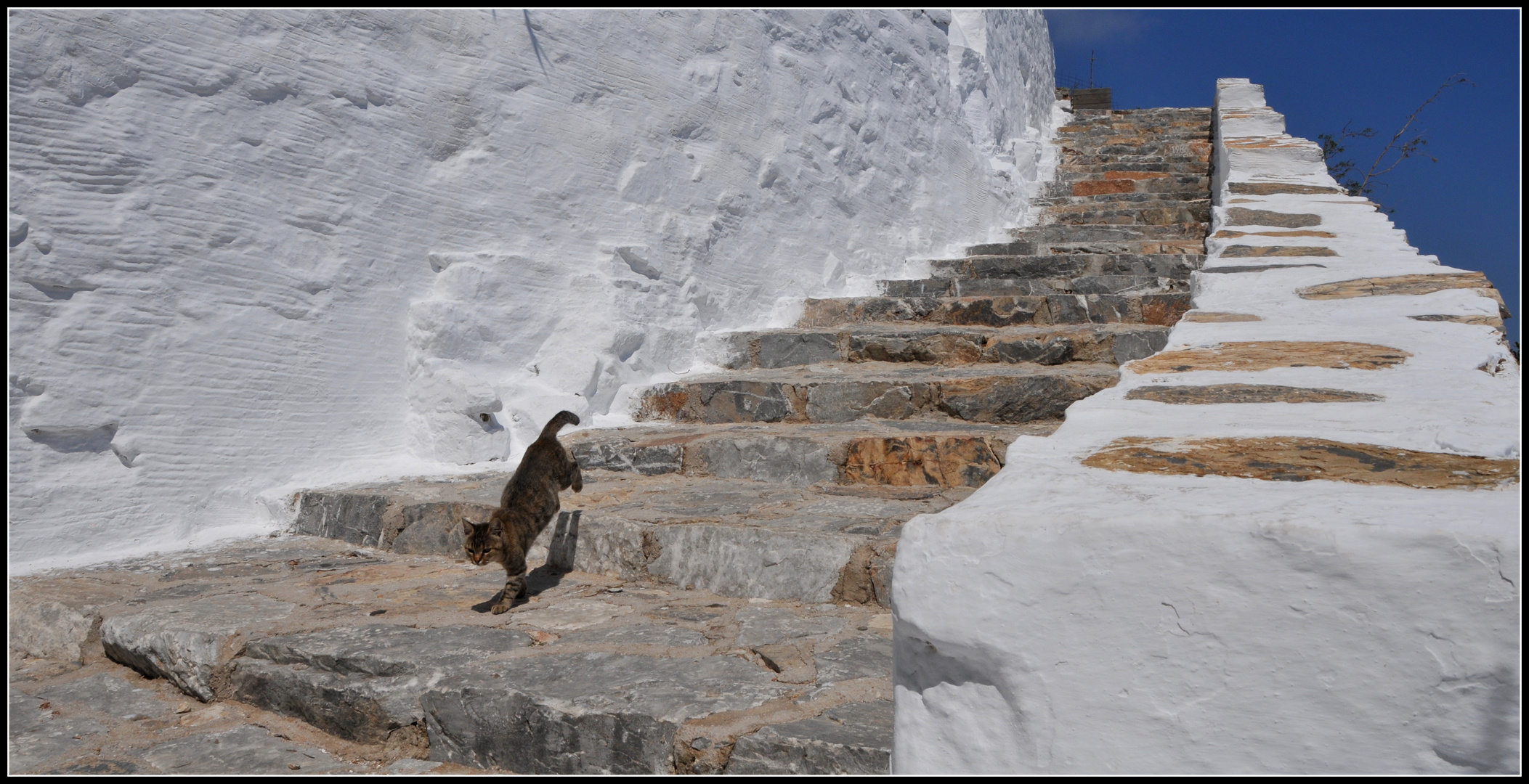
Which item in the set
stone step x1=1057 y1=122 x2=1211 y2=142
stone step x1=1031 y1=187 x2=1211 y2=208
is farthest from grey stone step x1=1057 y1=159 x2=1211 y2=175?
stone step x1=1057 y1=122 x2=1211 y2=142

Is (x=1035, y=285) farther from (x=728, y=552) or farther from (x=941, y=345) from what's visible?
(x=728, y=552)

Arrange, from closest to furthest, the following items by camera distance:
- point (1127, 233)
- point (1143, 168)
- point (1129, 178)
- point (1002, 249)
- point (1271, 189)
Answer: point (1271, 189) < point (1127, 233) < point (1002, 249) < point (1129, 178) < point (1143, 168)

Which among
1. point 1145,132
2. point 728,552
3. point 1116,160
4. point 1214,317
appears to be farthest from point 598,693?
point 1145,132

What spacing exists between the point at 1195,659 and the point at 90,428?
123 inches

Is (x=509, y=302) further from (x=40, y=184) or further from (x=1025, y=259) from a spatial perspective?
(x=1025, y=259)

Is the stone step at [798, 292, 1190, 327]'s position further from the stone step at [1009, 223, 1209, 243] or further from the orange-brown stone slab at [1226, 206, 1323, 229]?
the stone step at [1009, 223, 1209, 243]

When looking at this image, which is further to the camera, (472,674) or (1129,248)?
(1129,248)

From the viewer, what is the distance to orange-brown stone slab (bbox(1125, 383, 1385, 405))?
144cm

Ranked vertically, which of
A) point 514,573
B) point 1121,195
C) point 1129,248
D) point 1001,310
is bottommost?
point 514,573

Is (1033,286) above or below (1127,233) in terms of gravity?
below

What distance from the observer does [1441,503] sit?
88cm

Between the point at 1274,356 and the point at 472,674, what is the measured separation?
1704 millimetres

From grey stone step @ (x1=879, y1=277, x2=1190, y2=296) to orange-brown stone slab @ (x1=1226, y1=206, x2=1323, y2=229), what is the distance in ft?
1.63

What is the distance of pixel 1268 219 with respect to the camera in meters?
3.84
